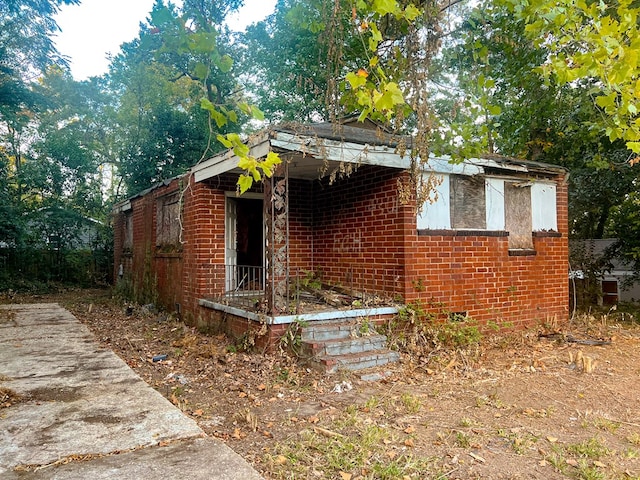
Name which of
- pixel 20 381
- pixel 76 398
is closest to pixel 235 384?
pixel 76 398

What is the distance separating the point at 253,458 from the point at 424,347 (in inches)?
142

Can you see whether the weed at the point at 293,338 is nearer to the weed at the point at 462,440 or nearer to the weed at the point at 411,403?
the weed at the point at 411,403

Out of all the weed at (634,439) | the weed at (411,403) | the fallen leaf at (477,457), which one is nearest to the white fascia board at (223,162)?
the weed at (411,403)

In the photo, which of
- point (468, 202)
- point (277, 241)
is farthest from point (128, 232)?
point (468, 202)

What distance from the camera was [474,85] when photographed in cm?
566

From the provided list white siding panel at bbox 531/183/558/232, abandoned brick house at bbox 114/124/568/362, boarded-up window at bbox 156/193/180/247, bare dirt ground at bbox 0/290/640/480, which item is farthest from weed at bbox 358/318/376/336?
boarded-up window at bbox 156/193/180/247

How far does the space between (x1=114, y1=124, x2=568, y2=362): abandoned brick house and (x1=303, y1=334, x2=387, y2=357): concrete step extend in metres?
0.40

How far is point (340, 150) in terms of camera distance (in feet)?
19.8

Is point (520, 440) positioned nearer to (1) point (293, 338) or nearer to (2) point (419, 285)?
(1) point (293, 338)

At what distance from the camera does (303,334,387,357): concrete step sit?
553 cm

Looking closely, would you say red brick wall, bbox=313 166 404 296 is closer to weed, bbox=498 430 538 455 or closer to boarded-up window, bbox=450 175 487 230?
boarded-up window, bbox=450 175 487 230

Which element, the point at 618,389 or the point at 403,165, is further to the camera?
the point at 403,165

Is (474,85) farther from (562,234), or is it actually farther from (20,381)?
(20,381)

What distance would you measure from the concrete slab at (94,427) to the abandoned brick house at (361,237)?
1.92 meters
